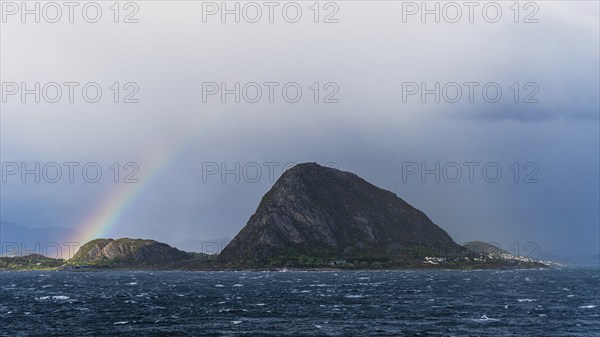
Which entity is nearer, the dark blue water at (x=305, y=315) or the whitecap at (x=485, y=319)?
the dark blue water at (x=305, y=315)

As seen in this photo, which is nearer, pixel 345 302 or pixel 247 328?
pixel 247 328

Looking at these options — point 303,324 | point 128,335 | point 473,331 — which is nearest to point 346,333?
point 303,324

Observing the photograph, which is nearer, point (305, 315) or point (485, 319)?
point (485, 319)

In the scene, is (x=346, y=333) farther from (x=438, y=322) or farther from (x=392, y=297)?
(x=392, y=297)

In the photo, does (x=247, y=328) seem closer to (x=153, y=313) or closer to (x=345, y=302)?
(x=153, y=313)

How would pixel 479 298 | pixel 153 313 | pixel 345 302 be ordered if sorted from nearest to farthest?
1. pixel 153 313
2. pixel 345 302
3. pixel 479 298

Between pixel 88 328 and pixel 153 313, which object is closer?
pixel 88 328

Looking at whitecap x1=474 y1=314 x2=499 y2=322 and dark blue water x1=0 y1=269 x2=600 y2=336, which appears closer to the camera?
dark blue water x1=0 y1=269 x2=600 y2=336

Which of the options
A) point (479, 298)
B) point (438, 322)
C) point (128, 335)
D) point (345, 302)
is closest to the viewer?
point (128, 335)

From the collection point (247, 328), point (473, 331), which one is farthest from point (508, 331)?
point (247, 328)
